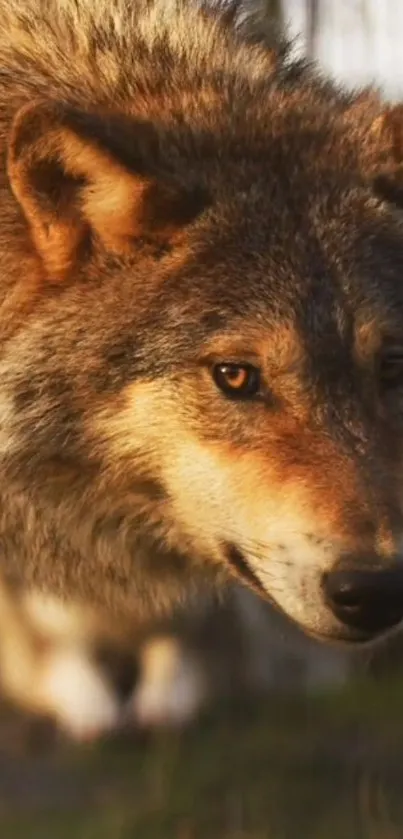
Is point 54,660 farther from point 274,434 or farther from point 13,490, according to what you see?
point 274,434

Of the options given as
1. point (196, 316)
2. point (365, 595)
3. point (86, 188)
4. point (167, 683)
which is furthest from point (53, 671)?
point (365, 595)

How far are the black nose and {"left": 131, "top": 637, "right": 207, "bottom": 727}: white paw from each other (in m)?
2.55

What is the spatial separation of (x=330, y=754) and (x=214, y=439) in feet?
6.59

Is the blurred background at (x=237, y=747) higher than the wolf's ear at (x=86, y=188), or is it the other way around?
the wolf's ear at (x=86, y=188)

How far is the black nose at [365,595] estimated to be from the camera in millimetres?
3979

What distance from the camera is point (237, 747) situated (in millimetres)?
5906

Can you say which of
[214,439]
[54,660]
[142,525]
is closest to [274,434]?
[214,439]

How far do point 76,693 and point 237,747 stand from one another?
105 centimetres

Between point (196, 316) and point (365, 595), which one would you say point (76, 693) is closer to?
point (196, 316)

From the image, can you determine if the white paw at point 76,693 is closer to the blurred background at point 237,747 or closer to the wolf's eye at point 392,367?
the blurred background at point 237,747

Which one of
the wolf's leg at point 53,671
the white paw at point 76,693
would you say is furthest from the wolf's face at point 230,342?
the white paw at point 76,693

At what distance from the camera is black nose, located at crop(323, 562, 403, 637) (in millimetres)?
A: 3979

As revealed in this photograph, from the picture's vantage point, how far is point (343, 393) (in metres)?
4.34

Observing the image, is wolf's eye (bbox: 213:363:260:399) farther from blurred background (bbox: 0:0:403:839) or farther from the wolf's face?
blurred background (bbox: 0:0:403:839)
